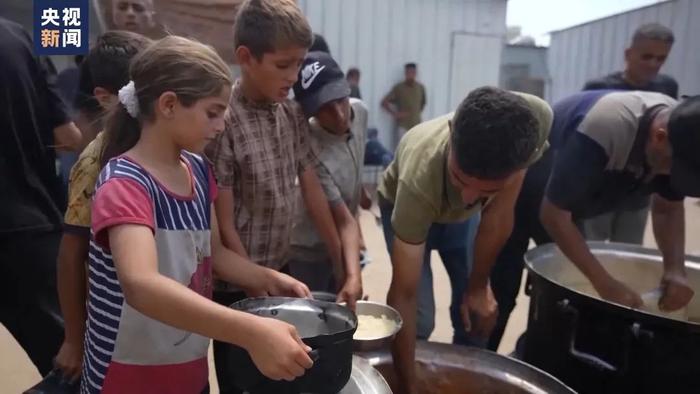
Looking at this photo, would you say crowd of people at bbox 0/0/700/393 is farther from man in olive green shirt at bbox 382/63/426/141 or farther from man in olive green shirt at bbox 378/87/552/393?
man in olive green shirt at bbox 382/63/426/141

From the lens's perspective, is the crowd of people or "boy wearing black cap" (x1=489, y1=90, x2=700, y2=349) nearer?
the crowd of people

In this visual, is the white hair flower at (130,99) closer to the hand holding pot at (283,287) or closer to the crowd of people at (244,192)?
the crowd of people at (244,192)

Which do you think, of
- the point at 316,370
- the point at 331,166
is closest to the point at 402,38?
the point at 331,166

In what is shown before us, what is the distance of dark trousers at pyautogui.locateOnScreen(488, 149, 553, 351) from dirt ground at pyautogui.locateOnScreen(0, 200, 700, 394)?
0.48 meters

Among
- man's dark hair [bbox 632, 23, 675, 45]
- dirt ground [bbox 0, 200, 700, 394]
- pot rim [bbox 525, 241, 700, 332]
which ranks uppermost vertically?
man's dark hair [bbox 632, 23, 675, 45]

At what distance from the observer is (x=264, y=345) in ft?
2.77

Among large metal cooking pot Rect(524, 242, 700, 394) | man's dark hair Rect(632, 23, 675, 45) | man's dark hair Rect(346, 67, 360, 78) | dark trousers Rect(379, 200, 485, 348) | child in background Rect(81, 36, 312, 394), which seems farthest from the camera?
man's dark hair Rect(346, 67, 360, 78)

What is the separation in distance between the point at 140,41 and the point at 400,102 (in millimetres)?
5374

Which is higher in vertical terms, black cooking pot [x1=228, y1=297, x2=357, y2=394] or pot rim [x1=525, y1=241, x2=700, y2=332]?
black cooking pot [x1=228, y1=297, x2=357, y2=394]

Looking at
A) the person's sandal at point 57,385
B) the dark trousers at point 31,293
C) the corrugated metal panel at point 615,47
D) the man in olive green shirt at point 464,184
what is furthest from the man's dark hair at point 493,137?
the corrugated metal panel at point 615,47

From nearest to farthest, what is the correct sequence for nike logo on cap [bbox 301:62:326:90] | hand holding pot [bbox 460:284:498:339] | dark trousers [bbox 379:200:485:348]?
nike logo on cap [bbox 301:62:326:90] → hand holding pot [bbox 460:284:498:339] → dark trousers [bbox 379:200:485:348]

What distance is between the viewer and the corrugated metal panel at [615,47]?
7246 mm

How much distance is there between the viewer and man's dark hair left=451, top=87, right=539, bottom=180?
1.26 m

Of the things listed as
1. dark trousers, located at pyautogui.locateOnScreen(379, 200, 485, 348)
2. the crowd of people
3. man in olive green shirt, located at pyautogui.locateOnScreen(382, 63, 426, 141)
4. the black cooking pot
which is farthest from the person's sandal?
man in olive green shirt, located at pyautogui.locateOnScreen(382, 63, 426, 141)
